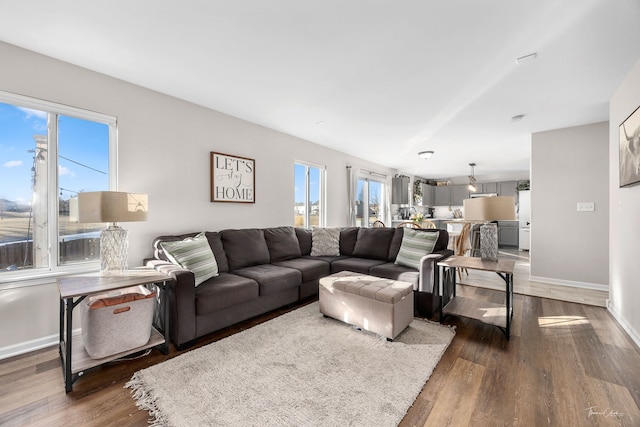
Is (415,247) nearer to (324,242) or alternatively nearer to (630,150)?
(324,242)

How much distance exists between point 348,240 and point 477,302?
1904 millimetres

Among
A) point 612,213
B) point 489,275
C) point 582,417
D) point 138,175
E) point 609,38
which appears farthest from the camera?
point 489,275

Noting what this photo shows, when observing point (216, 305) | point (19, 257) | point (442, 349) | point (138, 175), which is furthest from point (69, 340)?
point (442, 349)

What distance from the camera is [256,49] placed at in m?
2.29

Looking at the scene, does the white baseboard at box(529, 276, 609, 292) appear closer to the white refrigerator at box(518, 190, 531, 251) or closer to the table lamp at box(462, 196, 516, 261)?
the table lamp at box(462, 196, 516, 261)

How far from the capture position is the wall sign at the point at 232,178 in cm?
362

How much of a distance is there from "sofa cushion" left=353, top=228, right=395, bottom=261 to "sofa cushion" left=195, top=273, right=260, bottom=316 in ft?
5.84

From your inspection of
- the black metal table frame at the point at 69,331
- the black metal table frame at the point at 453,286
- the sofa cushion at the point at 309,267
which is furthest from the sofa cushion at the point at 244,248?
the black metal table frame at the point at 453,286

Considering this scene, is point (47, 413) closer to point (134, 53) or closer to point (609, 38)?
point (134, 53)

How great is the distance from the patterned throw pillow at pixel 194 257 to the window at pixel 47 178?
803mm

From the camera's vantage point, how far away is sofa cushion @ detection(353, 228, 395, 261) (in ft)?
13.1

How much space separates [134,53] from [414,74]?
97.3 inches

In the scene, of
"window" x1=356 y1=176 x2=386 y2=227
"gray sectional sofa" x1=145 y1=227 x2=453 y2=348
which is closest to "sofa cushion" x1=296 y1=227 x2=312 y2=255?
"gray sectional sofa" x1=145 y1=227 x2=453 y2=348

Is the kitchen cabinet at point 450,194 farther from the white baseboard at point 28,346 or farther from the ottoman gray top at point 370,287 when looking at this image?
the white baseboard at point 28,346
